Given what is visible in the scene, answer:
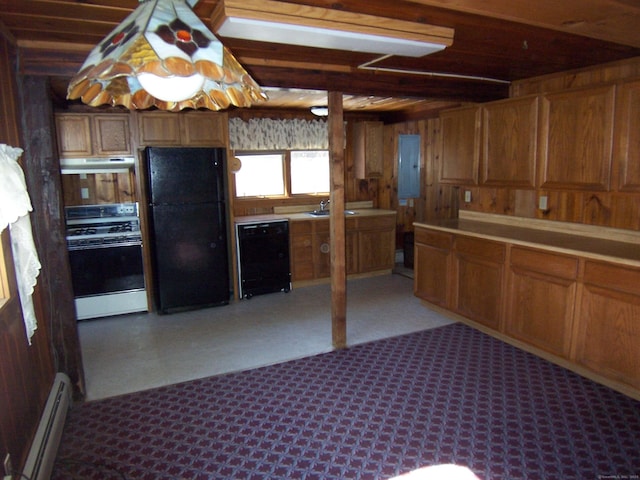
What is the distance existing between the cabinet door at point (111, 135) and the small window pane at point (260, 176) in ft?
4.84

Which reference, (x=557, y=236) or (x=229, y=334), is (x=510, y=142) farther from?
(x=229, y=334)

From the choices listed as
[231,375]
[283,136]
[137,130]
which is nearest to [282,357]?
[231,375]

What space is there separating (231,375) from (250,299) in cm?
197

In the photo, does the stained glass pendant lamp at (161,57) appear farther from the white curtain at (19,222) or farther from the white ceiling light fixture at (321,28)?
the white curtain at (19,222)

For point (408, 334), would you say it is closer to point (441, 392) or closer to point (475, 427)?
point (441, 392)

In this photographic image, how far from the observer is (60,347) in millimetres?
2910

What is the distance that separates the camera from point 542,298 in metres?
3.31

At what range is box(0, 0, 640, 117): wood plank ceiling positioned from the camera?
2076 mm

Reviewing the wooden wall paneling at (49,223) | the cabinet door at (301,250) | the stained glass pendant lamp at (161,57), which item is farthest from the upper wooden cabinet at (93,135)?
the stained glass pendant lamp at (161,57)

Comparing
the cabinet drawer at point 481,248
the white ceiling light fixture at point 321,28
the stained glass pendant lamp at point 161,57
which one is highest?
the white ceiling light fixture at point 321,28

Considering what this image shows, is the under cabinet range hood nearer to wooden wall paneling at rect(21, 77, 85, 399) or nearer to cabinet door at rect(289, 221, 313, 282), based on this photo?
wooden wall paneling at rect(21, 77, 85, 399)

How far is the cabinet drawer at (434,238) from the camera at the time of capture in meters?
4.21

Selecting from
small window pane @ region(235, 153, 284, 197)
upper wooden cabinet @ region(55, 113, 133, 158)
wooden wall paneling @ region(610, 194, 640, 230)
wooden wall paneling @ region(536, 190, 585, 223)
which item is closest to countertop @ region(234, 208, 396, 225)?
small window pane @ region(235, 153, 284, 197)

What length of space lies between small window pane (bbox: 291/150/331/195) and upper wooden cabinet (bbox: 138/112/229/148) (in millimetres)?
1440
